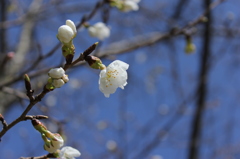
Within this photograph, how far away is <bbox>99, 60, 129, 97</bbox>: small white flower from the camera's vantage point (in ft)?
3.31

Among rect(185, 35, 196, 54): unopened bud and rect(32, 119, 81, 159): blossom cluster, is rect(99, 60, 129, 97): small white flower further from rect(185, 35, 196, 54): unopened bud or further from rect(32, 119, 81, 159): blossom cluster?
rect(185, 35, 196, 54): unopened bud

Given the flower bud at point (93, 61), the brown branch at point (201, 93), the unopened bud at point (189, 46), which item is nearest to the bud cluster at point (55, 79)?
the flower bud at point (93, 61)

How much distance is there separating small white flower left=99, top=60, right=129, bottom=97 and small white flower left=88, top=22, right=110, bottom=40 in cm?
82

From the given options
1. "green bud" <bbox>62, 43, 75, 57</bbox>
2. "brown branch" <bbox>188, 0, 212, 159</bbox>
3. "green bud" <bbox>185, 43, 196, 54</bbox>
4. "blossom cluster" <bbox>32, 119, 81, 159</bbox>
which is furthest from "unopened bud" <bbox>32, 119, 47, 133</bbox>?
"brown branch" <bbox>188, 0, 212, 159</bbox>

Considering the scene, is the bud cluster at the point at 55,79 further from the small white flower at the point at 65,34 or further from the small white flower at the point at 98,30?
the small white flower at the point at 98,30

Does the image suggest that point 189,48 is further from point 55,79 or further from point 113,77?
point 55,79

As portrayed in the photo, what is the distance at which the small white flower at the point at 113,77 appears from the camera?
101cm

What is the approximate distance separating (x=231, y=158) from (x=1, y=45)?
3.83 meters

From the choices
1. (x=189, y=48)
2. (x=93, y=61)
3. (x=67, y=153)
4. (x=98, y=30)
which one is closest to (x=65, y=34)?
(x=93, y=61)

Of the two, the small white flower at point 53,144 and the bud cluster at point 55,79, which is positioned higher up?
the bud cluster at point 55,79

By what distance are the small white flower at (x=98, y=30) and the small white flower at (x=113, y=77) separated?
32.3 inches

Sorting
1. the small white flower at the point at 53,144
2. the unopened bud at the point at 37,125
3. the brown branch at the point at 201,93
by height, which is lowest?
the small white flower at the point at 53,144

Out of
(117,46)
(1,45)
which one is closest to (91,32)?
(117,46)

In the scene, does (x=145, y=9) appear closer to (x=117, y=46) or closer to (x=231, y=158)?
(x=117, y=46)
